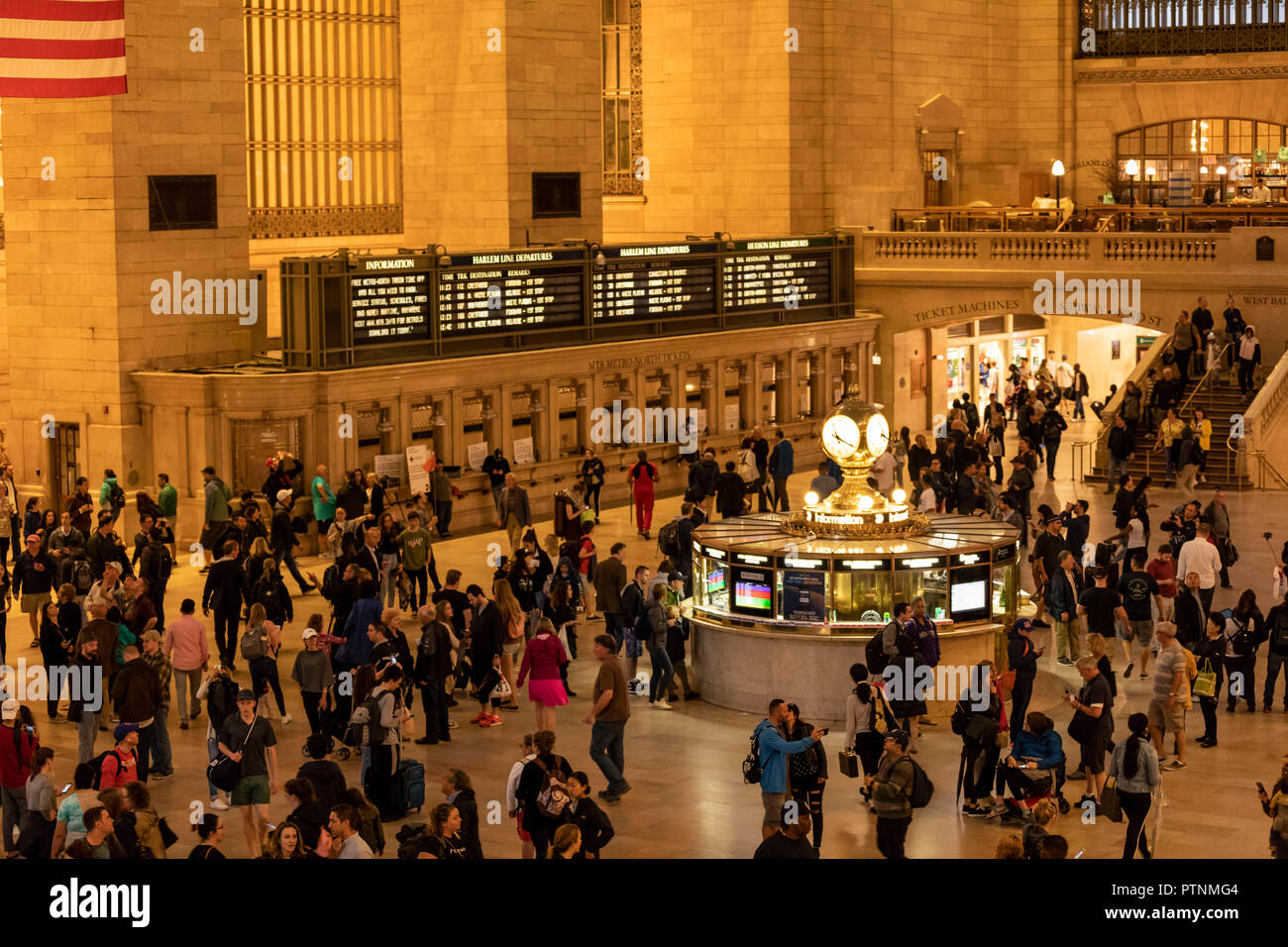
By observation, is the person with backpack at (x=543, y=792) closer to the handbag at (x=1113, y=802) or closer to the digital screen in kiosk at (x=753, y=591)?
the handbag at (x=1113, y=802)

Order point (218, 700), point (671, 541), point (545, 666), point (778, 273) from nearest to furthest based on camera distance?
point (218, 700), point (545, 666), point (671, 541), point (778, 273)

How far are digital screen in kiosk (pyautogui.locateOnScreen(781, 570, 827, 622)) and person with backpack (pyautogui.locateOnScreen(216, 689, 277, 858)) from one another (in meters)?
6.02

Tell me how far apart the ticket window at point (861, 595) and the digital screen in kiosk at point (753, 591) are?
65 centimetres

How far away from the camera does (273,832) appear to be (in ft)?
38.7

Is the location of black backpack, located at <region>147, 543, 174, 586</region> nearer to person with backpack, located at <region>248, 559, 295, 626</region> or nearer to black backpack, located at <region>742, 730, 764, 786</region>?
person with backpack, located at <region>248, 559, 295, 626</region>

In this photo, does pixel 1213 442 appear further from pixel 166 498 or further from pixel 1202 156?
pixel 166 498

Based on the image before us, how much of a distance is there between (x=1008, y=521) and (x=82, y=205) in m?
13.5

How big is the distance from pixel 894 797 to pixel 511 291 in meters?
18.2

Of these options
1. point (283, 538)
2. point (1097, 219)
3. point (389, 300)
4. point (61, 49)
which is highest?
point (61, 49)

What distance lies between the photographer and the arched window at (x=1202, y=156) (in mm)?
45500

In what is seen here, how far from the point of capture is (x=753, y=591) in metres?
19.2

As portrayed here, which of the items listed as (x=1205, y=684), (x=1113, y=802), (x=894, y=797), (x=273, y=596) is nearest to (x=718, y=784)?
(x=894, y=797)

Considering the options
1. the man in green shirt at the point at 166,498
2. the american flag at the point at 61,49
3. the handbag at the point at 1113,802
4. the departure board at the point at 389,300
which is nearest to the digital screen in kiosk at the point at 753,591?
the handbag at the point at 1113,802
